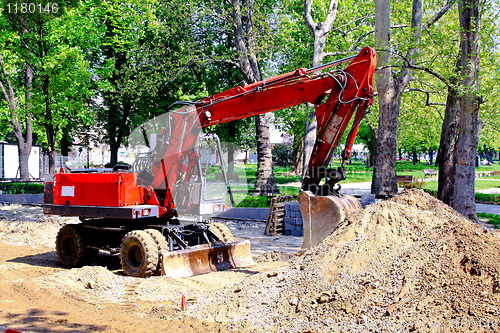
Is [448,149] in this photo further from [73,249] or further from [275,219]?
[73,249]

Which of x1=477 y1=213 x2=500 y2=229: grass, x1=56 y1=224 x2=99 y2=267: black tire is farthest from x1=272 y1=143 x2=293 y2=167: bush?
x1=56 y1=224 x2=99 y2=267: black tire

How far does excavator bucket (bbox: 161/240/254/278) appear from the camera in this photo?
27.3 ft

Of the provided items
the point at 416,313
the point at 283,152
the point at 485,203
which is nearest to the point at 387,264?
the point at 416,313

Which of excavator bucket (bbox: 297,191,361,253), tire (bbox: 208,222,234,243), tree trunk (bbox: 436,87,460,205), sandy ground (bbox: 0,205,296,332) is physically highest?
tree trunk (bbox: 436,87,460,205)

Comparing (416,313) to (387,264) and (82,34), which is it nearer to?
(387,264)

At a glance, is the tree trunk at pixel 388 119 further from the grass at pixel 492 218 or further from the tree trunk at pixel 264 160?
the tree trunk at pixel 264 160

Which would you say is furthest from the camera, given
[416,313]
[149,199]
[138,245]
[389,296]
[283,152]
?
[283,152]

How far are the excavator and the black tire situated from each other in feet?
0.07

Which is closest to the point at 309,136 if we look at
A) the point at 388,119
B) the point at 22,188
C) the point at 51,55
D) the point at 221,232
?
the point at 388,119

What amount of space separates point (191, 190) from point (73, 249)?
3.10 metres

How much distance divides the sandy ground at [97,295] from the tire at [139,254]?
213mm

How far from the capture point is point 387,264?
6.03m

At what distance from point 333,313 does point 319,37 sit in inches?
532

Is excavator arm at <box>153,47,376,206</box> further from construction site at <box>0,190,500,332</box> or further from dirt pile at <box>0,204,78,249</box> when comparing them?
dirt pile at <box>0,204,78,249</box>
